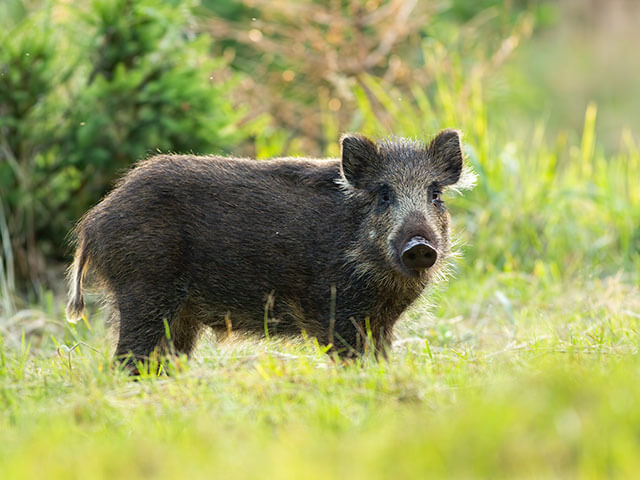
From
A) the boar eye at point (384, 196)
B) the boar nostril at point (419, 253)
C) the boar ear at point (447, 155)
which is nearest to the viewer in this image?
the boar nostril at point (419, 253)

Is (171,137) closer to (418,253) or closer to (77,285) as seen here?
(77,285)

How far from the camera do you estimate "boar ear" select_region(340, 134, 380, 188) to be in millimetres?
5246

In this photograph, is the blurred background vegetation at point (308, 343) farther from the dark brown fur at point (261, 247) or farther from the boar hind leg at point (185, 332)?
the dark brown fur at point (261, 247)

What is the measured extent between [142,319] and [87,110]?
11.0ft

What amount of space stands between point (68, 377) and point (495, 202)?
509 cm

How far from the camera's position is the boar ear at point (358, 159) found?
5.25 m

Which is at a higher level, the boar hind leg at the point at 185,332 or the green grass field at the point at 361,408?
the green grass field at the point at 361,408

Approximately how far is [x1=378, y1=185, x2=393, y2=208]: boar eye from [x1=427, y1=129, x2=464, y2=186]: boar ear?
0.38 m

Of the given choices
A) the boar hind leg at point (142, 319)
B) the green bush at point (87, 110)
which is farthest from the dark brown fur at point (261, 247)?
the green bush at point (87, 110)

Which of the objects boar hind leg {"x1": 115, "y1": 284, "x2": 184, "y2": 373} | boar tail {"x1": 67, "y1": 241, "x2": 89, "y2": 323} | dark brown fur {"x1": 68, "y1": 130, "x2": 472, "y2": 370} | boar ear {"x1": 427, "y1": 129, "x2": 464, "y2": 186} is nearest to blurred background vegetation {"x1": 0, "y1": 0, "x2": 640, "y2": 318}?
boar ear {"x1": 427, "y1": 129, "x2": 464, "y2": 186}

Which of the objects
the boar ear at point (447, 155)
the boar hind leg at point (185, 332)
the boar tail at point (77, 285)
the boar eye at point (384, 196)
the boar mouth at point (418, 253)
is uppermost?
the boar ear at point (447, 155)

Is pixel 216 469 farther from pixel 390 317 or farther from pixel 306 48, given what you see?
pixel 306 48

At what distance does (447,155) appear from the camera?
550 centimetres

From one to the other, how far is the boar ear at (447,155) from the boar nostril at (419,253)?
746mm
